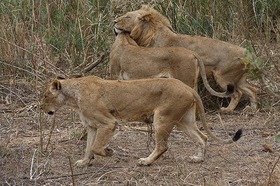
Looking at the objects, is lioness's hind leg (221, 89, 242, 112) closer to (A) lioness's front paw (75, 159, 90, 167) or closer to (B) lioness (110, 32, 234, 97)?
(B) lioness (110, 32, 234, 97)

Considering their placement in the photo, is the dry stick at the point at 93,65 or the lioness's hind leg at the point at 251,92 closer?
the lioness's hind leg at the point at 251,92

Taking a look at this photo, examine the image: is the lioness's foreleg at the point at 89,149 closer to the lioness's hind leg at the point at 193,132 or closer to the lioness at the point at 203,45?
the lioness's hind leg at the point at 193,132

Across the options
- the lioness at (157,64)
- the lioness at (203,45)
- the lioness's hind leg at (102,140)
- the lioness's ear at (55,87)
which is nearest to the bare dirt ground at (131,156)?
the lioness's hind leg at (102,140)

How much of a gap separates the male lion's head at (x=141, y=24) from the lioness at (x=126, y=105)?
2213mm

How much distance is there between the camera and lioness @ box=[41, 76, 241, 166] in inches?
283

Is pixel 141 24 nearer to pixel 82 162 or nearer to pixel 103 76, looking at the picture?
pixel 103 76

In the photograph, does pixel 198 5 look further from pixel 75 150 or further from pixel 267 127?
pixel 75 150

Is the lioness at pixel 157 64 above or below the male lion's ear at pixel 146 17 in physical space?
below

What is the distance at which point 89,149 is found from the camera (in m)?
7.27

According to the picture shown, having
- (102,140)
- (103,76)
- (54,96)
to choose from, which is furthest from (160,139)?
(103,76)

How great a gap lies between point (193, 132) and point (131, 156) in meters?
0.62

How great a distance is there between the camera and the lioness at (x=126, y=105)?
23.6 ft

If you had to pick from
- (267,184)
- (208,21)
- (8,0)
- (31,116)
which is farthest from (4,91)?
(267,184)

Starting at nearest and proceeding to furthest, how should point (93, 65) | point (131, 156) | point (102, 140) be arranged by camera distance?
point (102, 140) → point (131, 156) → point (93, 65)
